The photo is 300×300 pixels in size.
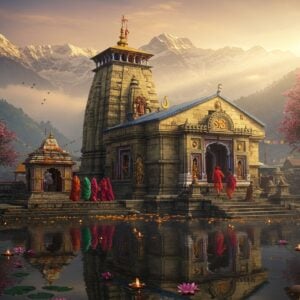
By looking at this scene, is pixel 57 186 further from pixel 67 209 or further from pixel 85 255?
pixel 85 255

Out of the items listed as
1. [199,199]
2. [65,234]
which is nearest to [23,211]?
[65,234]

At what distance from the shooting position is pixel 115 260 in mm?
11164

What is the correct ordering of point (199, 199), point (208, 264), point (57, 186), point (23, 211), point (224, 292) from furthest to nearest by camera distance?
point (57, 186) → point (199, 199) → point (23, 211) → point (208, 264) → point (224, 292)

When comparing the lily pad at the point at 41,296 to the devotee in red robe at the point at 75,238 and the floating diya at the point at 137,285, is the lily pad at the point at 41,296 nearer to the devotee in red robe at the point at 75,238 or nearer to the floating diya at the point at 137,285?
the floating diya at the point at 137,285

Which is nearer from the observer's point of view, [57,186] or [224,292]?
[224,292]

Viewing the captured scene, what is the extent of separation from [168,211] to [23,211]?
9248 mm

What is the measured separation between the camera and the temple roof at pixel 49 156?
30656 millimetres

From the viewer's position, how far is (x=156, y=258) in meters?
11.5

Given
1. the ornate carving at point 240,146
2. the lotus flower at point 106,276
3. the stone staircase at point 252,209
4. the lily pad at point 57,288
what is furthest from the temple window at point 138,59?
the lily pad at point 57,288

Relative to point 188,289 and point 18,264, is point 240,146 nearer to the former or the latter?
point 18,264

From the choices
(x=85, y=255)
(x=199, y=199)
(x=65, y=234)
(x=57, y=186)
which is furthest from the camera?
(x=57, y=186)

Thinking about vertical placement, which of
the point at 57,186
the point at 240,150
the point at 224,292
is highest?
the point at 240,150

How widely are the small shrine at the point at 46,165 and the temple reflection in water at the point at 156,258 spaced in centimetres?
1203

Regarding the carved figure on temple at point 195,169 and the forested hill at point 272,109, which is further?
the forested hill at point 272,109
